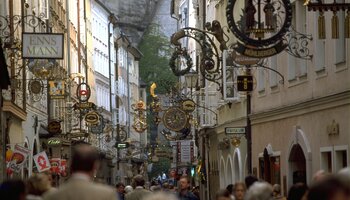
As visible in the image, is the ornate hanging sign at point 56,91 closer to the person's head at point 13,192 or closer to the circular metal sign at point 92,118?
the circular metal sign at point 92,118

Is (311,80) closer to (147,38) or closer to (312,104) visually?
(312,104)

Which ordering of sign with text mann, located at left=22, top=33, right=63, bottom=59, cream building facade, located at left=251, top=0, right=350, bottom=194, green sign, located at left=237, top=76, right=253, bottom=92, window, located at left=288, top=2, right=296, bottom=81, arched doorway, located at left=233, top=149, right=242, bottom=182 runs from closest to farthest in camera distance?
cream building facade, located at left=251, top=0, right=350, bottom=194 < sign with text mann, located at left=22, top=33, right=63, bottom=59 < window, located at left=288, top=2, right=296, bottom=81 < green sign, located at left=237, top=76, right=253, bottom=92 < arched doorway, located at left=233, top=149, right=242, bottom=182

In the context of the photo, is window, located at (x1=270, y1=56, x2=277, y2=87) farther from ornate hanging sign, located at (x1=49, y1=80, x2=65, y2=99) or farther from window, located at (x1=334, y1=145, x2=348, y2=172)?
ornate hanging sign, located at (x1=49, y1=80, x2=65, y2=99)

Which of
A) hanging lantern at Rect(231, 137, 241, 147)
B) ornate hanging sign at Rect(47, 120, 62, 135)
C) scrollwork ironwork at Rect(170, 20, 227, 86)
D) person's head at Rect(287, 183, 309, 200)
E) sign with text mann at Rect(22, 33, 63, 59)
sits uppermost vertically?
scrollwork ironwork at Rect(170, 20, 227, 86)

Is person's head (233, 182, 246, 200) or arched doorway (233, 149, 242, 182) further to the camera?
arched doorway (233, 149, 242, 182)

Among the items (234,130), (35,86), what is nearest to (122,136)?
(35,86)

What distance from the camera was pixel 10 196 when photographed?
11.6m

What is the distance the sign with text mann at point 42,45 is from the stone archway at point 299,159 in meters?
5.96

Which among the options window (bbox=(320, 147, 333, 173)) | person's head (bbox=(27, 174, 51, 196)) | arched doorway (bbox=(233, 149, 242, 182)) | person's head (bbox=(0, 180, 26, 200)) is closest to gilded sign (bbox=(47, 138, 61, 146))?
arched doorway (bbox=(233, 149, 242, 182))

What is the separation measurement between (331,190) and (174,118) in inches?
1750

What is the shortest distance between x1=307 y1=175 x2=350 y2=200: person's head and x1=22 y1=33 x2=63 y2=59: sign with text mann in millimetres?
19795

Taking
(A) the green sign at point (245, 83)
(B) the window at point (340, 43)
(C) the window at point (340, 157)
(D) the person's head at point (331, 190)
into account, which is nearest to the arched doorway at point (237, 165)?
(A) the green sign at point (245, 83)

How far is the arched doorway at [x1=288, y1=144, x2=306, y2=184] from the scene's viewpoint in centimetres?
3194

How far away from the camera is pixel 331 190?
9.34 meters
